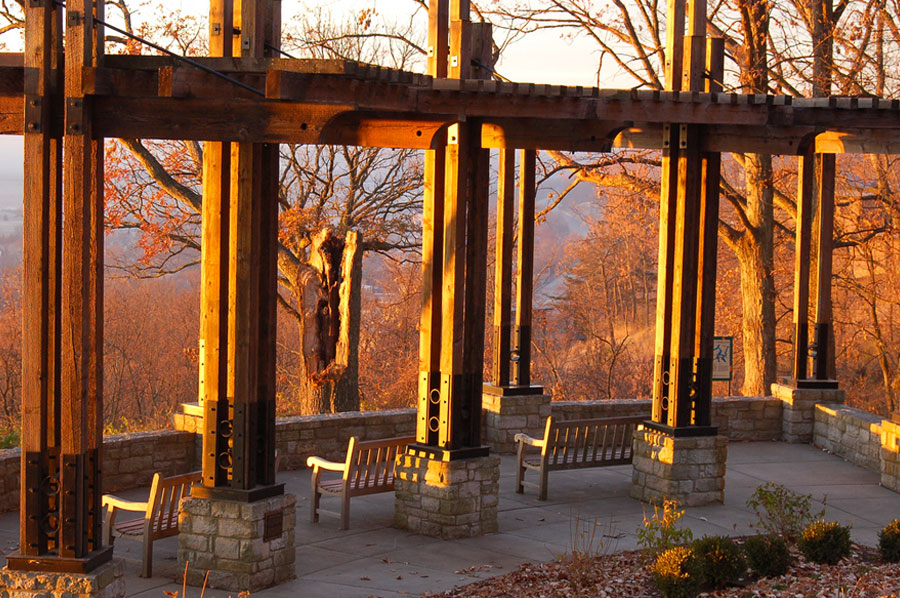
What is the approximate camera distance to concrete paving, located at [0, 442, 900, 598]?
7918 millimetres

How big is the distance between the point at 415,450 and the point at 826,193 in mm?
7443

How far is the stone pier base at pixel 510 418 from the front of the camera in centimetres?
1303

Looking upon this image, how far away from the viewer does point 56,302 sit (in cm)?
636

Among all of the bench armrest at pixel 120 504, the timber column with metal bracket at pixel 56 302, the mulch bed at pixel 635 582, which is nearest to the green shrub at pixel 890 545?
the mulch bed at pixel 635 582

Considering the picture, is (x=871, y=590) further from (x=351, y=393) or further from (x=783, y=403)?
(x=351, y=393)

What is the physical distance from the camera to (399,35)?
797 inches

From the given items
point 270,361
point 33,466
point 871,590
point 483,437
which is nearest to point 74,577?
point 33,466

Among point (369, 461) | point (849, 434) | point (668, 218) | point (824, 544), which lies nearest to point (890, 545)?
point (824, 544)

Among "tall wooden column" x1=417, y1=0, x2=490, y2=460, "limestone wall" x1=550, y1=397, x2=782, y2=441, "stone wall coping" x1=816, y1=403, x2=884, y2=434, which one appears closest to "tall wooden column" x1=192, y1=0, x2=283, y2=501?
"tall wooden column" x1=417, y1=0, x2=490, y2=460

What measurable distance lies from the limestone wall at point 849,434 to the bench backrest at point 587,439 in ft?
10.4

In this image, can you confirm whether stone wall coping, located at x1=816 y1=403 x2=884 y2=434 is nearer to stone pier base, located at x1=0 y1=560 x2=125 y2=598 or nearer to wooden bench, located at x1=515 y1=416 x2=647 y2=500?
wooden bench, located at x1=515 y1=416 x2=647 y2=500

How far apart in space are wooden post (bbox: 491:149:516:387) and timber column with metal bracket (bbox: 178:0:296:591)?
563cm

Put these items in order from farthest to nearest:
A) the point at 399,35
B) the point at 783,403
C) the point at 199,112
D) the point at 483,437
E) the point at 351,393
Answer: the point at 399,35, the point at 351,393, the point at 783,403, the point at 483,437, the point at 199,112

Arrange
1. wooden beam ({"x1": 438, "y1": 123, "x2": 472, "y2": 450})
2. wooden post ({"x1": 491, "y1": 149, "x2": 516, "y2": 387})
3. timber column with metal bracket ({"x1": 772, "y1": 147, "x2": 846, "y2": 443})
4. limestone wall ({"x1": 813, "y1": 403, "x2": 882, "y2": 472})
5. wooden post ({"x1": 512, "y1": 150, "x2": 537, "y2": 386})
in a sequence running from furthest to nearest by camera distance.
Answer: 1. timber column with metal bracket ({"x1": 772, "y1": 147, "x2": 846, "y2": 443})
2. wooden post ({"x1": 512, "y1": 150, "x2": 537, "y2": 386})
3. wooden post ({"x1": 491, "y1": 149, "x2": 516, "y2": 387})
4. limestone wall ({"x1": 813, "y1": 403, "x2": 882, "y2": 472})
5. wooden beam ({"x1": 438, "y1": 123, "x2": 472, "y2": 450})
